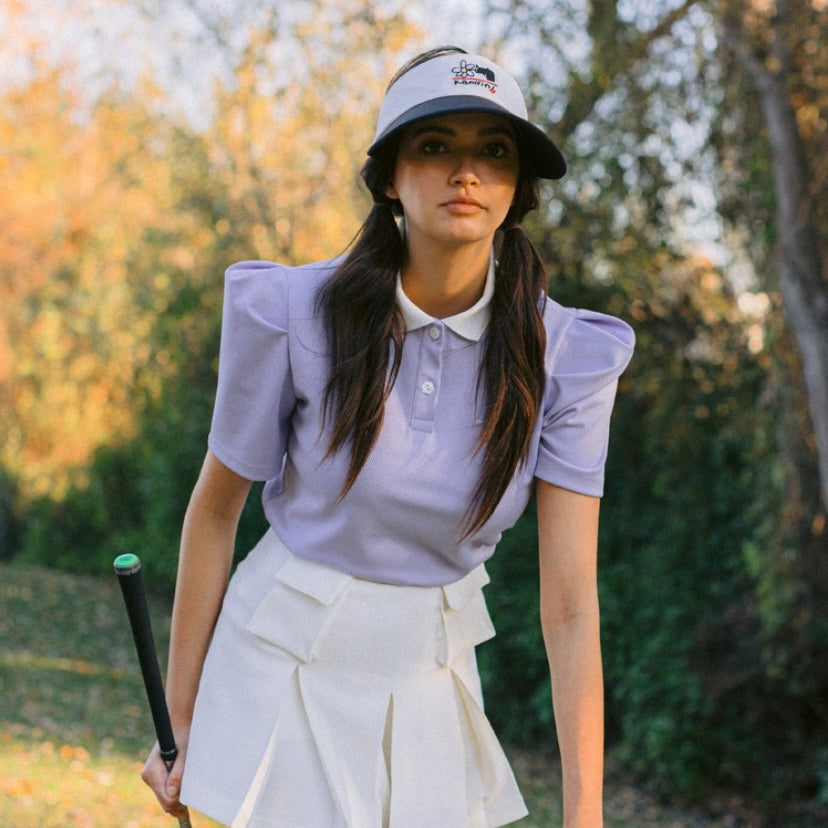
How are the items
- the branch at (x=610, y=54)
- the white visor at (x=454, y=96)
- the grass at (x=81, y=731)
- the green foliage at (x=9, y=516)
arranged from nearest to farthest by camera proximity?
the white visor at (x=454, y=96), the grass at (x=81, y=731), the branch at (x=610, y=54), the green foliage at (x=9, y=516)

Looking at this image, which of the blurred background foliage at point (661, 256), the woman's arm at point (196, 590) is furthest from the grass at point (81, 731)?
the woman's arm at point (196, 590)

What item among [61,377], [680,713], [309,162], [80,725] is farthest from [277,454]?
[61,377]

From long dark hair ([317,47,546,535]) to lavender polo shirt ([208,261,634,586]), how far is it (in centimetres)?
2

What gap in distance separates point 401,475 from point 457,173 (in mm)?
444

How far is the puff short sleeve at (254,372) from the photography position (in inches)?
75.9

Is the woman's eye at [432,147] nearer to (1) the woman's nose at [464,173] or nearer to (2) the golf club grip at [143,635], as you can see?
(1) the woman's nose at [464,173]

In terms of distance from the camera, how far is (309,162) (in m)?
8.80

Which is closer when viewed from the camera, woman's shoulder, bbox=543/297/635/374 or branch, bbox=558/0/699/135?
woman's shoulder, bbox=543/297/635/374

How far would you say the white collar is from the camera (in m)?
1.98

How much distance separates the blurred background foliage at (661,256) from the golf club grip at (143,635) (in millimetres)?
4299

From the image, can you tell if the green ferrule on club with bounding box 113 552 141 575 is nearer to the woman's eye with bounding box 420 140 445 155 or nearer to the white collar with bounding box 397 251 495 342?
the white collar with bounding box 397 251 495 342

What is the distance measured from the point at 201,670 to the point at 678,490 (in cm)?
552

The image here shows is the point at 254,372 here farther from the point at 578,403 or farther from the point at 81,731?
the point at 81,731

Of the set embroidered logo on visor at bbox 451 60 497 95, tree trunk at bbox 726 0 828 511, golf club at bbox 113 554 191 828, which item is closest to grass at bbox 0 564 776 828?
tree trunk at bbox 726 0 828 511
